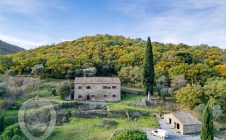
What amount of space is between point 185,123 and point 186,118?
1.60 metres

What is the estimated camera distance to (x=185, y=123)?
4347 cm

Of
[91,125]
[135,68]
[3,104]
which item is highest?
[135,68]

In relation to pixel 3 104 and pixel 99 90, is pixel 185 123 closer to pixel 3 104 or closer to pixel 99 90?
pixel 99 90

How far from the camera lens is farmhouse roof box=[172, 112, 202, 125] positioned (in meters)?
44.0

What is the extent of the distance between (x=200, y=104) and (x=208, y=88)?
16.6 feet

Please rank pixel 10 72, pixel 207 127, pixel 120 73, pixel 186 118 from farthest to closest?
pixel 120 73
pixel 10 72
pixel 186 118
pixel 207 127

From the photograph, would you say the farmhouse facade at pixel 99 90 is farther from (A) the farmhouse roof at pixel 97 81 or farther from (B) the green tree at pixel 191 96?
(B) the green tree at pixel 191 96

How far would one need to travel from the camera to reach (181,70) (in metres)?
64.7

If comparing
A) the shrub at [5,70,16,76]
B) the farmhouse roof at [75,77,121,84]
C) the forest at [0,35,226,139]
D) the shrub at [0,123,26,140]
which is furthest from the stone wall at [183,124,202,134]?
the shrub at [5,70,16,76]

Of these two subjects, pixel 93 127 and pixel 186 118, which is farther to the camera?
pixel 186 118

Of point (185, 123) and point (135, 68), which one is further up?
point (135, 68)

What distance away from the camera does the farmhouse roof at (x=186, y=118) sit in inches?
A: 1732

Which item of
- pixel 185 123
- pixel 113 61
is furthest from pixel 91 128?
pixel 113 61

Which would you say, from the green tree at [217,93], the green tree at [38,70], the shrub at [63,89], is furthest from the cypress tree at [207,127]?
the green tree at [38,70]
